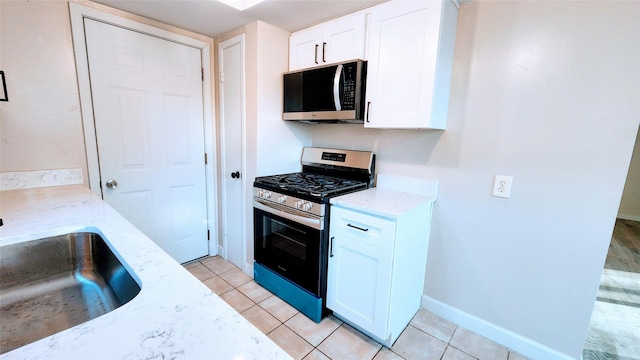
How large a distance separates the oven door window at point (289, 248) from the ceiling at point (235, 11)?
1.48 metres

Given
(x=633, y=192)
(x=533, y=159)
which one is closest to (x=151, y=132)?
(x=533, y=159)

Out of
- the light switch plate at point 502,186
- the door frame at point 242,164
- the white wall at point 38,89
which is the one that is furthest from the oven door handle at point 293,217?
the white wall at point 38,89

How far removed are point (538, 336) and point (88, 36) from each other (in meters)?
3.53

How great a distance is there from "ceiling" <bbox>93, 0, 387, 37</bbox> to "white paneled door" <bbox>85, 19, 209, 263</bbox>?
0.68ft

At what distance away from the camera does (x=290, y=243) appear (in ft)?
6.62

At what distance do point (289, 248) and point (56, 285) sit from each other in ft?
4.18

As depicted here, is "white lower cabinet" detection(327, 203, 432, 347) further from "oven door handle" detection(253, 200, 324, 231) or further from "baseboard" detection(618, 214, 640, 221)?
"baseboard" detection(618, 214, 640, 221)

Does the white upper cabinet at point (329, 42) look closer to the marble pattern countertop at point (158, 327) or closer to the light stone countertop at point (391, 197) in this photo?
the light stone countertop at point (391, 197)

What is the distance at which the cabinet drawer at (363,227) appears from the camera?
60.6 inches

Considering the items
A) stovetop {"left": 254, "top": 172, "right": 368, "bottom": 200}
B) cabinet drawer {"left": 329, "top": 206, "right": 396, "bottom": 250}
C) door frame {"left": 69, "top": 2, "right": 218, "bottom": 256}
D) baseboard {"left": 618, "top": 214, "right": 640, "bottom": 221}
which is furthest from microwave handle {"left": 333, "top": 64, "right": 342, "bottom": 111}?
baseboard {"left": 618, "top": 214, "right": 640, "bottom": 221}

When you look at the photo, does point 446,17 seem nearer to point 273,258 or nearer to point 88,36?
point 273,258

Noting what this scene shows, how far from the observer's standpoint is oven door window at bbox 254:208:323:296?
1834mm

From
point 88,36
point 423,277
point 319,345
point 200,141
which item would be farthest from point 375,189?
point 88,36

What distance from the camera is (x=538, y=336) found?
1.63 metres
